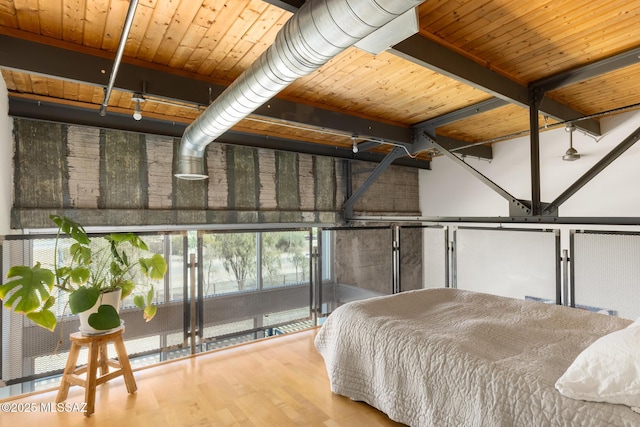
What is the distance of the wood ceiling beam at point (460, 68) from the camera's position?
2490 mm

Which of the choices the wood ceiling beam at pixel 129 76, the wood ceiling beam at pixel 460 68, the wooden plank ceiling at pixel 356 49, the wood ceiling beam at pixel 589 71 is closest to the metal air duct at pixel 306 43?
the wooden plank ceiling at pixel 356 49

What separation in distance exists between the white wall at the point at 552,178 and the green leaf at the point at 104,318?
602 centimetres

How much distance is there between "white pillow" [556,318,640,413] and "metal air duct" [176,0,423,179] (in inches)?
66.5

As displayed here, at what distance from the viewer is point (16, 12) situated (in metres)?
2.27

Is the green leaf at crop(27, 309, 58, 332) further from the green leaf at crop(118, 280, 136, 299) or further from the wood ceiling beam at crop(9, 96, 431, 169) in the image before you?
the wood ceiling beam at crop(9, 96, 431, 169)

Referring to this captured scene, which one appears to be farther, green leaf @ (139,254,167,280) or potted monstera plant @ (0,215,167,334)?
green leaf @ (139,254,167,280)

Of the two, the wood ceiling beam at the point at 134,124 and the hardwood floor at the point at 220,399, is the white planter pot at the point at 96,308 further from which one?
the wood ceiling beam at the point at 134,124

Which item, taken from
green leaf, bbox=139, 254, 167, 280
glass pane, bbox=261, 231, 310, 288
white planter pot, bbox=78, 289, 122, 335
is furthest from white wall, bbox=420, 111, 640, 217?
white planter pot, bbox=78, 289, 122, 335

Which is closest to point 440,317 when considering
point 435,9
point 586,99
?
point 435,9

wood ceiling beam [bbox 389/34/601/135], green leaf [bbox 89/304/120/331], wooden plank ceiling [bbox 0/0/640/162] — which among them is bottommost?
green leaf [bbox 89/304/120/331]

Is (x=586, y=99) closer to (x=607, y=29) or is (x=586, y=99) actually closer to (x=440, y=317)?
(x=607, y=29)

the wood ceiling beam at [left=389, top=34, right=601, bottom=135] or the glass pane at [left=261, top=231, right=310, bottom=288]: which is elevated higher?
the wood ceiling beam at [left=389, top=34, right=601, bottom=135]

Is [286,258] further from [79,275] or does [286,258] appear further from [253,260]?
[79,275]

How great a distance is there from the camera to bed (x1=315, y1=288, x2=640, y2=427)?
141 cm
